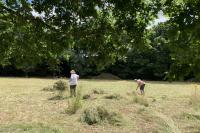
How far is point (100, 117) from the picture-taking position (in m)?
19.2

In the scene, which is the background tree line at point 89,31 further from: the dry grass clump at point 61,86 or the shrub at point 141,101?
the dry grass clump at point 61,86

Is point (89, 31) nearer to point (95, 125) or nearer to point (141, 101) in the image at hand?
point (95, 125)

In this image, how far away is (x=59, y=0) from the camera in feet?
33.5

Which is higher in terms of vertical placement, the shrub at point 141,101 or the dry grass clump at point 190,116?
the shrub at point 141,101

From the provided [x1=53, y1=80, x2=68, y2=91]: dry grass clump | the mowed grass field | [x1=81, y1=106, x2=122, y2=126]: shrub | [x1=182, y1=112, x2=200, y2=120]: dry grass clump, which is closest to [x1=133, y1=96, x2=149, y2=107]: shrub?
the mowed grass field

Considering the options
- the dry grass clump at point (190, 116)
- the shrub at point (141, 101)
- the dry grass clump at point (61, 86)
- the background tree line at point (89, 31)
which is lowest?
the dry grass clump at point (190, 116)

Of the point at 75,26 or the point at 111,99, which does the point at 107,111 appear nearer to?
the point at 111,99

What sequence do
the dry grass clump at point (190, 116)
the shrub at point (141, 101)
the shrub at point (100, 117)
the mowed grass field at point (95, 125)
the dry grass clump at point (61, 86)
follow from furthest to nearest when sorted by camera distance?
the dry grass clump at point (61, 86), the shrub at point (141, 101), the dry grass clump at point (190, 116), the shrub at point (100, 117), the mowed grass field at point (95, 125)

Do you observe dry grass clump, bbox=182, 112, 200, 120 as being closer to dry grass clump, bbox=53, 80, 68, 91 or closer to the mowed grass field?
the mowed grass field

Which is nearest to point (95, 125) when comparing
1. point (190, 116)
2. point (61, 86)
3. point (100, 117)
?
point (100, 117)

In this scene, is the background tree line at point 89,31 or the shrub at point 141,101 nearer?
the background tree line at point 89,31

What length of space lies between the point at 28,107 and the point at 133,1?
48.3 ft

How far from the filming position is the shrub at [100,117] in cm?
1873

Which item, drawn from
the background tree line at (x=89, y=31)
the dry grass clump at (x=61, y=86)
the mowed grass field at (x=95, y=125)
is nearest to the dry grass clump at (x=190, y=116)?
the mowed grass field at (x=95, y=125)
